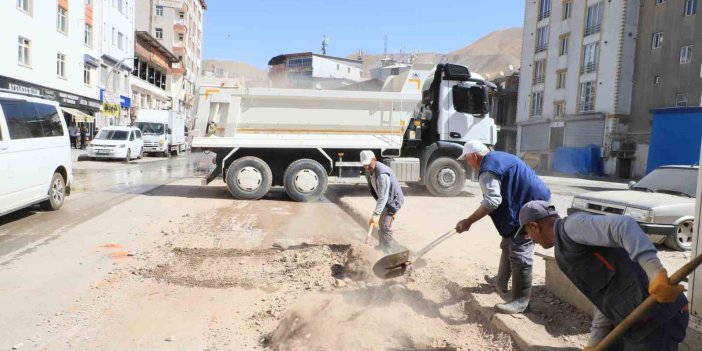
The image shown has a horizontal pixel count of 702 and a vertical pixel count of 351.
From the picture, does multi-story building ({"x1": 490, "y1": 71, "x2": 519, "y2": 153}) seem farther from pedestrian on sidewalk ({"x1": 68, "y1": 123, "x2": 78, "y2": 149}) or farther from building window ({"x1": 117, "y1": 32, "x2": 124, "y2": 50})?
pedestrian on sidewalk ({"x1": 68, "y1": 123, "x2": 78, "y2": 149})

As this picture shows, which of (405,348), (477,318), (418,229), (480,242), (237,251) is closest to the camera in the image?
(405,348)

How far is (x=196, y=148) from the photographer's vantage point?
1151 cm

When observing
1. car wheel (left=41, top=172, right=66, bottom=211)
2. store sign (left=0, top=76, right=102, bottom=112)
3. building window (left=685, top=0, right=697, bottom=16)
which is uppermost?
building window (left=685, top=0, right=697, bottom=16)

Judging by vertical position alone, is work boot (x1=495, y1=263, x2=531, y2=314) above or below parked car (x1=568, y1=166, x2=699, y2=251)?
below

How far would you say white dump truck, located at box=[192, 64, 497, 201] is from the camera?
11.6 m

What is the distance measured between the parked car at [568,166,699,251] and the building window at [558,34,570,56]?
33.7 meters

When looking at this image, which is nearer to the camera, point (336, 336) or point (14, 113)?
point (336, 336)

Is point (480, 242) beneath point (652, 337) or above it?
beneath

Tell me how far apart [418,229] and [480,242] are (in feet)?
3.99

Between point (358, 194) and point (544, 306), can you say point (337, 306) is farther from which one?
point (358, 194)

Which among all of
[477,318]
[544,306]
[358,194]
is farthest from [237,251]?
[358,194]

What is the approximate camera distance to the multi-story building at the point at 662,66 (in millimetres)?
29734

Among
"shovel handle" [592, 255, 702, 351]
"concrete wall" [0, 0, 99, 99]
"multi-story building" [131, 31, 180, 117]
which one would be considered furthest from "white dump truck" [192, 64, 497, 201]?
"multi-story building" [131, 31, 180, 117]

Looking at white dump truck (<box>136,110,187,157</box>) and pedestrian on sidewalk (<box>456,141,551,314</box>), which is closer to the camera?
pedestrian on sidewalk (<box>456,141,551,314</box>)
